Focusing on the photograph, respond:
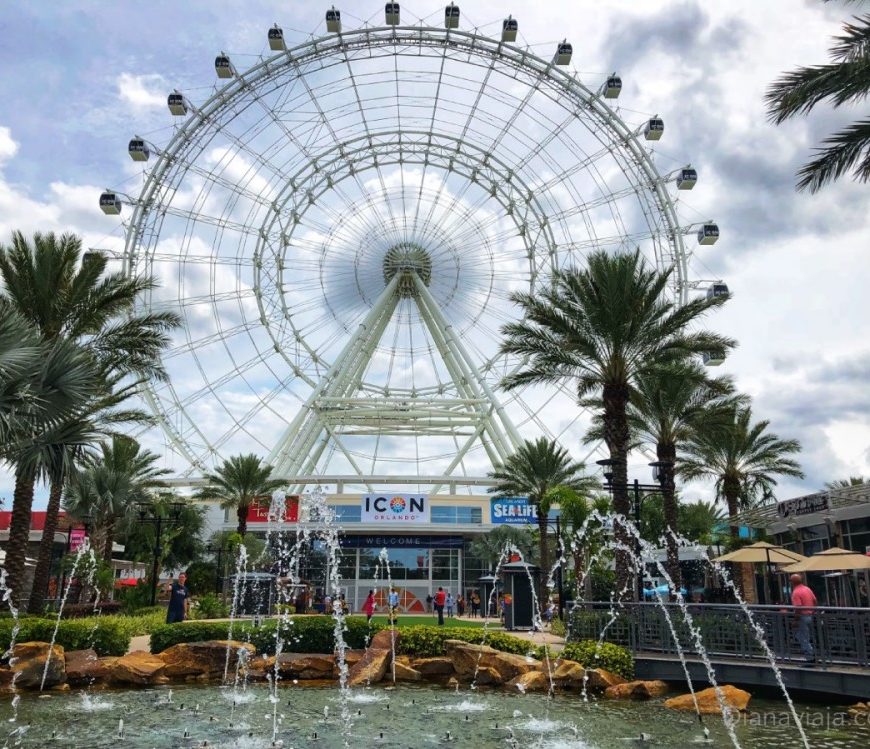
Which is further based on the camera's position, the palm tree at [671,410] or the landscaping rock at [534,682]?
the palm tree at [671,410]

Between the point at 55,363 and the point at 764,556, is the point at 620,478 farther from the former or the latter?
the point at 55,363

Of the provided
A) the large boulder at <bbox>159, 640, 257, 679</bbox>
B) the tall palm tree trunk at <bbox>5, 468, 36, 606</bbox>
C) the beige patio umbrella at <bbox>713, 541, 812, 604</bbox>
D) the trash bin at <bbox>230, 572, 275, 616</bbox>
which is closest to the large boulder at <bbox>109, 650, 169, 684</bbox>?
the large boulder at <bbox>159, 640, 257, 679</bbox>

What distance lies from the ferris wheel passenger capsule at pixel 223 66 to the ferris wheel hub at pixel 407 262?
1218cm

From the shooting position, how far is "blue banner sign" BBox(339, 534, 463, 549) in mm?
45344

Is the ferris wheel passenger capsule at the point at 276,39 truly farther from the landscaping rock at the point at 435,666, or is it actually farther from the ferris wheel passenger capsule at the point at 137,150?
the landscaping rock at the point at 435,666

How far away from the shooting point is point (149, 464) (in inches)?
1499

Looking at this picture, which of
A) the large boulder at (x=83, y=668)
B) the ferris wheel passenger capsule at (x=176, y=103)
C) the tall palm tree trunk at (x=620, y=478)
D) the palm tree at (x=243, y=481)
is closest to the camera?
the large boulder at (x=83, y=668)

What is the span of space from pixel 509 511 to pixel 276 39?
27.6 meters

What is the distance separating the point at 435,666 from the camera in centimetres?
1623

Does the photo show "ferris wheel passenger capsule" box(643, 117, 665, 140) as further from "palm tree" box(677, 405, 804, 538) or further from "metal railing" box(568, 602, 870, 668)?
"metal railing" box(568, 602, 870, 668)

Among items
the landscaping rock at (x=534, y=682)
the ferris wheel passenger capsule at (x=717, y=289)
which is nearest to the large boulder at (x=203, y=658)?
the landscaping rock at (x=534, y=682)

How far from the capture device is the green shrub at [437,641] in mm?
17016

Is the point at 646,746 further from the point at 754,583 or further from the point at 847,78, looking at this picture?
the point at 754,583

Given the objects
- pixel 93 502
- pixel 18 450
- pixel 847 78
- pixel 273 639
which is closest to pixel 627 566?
pixel 273 639
